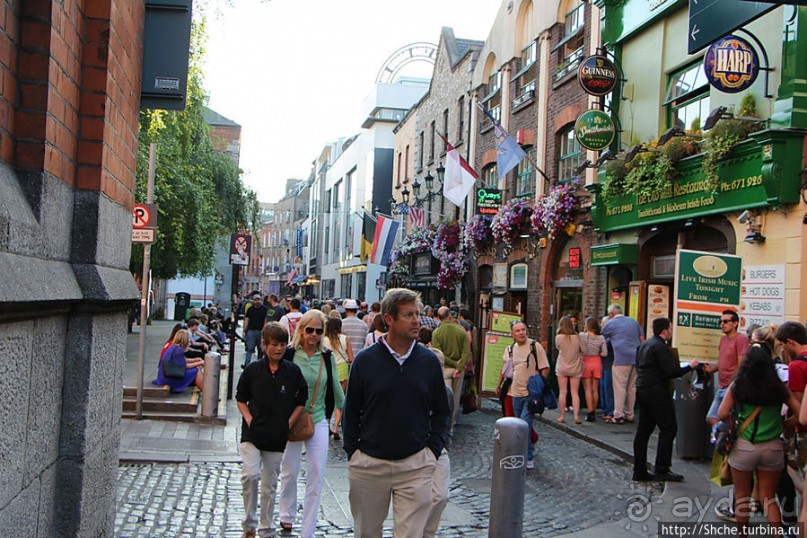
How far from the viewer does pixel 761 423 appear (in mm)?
5758

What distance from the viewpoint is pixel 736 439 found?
5.84 meters

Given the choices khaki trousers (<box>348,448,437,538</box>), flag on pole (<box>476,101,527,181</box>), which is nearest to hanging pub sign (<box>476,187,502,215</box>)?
flag on pole (<box>476,101,527,181</box>)

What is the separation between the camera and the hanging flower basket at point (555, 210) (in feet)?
57.5

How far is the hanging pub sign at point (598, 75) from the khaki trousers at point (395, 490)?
12395 mm

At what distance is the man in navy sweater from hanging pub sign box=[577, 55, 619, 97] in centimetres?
1204

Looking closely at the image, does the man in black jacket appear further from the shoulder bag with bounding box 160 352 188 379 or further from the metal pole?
the shoulder bag with bounding box 160 352 188 379

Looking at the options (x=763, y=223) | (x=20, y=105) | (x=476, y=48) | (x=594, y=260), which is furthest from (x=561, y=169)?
(x=20, y=105)

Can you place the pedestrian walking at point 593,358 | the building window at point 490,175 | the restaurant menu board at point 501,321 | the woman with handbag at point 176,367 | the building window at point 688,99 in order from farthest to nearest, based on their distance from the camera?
the building window at point 490,175 < the building window at point 688,99 < the restaurant menu board at point 501,321 < the pedestrian walking at point 593,358 < the woman with handbag at point 176,367

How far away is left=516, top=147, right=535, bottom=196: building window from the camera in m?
20.9

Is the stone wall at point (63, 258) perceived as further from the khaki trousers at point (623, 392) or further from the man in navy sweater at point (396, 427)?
the khaki trousers at point (623, 392)

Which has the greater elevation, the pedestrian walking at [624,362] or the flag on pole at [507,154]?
the flag on pole at [507,154]

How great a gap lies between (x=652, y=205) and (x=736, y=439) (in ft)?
29.4

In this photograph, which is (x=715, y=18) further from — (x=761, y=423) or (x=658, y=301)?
(x=761, y=423)

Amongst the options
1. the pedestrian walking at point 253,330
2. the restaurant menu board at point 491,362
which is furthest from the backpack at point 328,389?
the pedestrian walking at point 253,330
